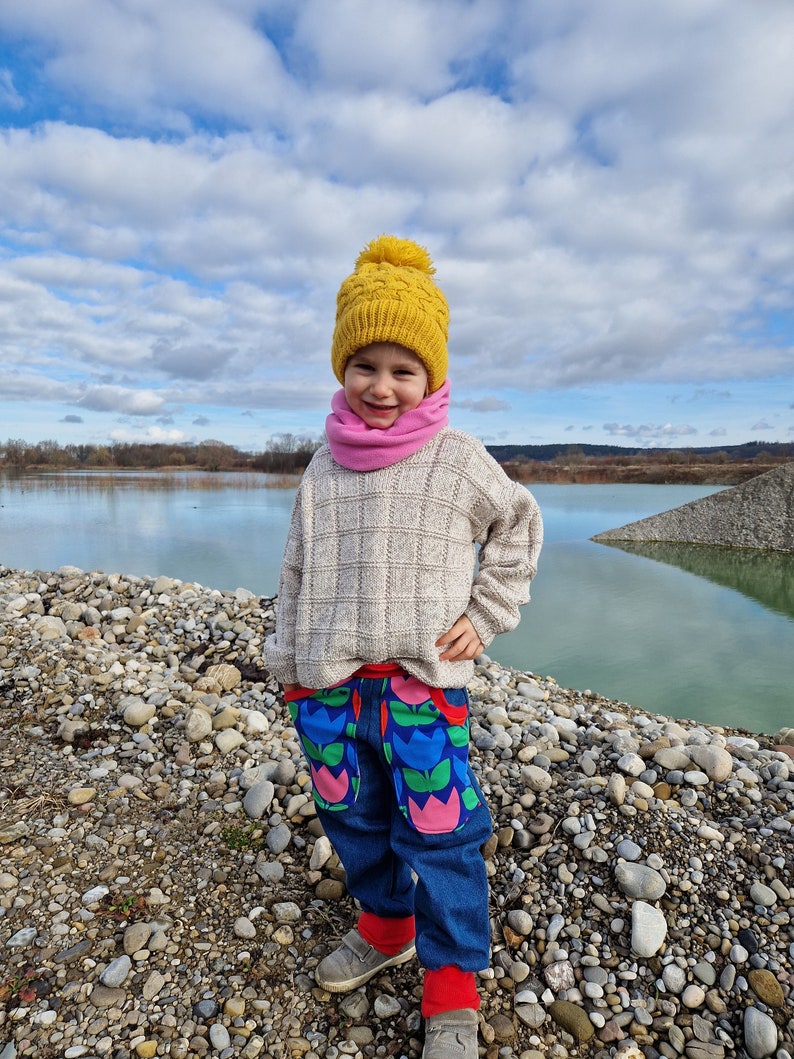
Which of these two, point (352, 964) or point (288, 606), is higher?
point (288, 606)

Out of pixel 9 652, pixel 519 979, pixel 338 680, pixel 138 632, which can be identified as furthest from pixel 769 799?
pixel 9 652

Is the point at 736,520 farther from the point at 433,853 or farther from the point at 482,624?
the point at 433,853

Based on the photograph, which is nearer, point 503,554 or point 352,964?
point 503,554

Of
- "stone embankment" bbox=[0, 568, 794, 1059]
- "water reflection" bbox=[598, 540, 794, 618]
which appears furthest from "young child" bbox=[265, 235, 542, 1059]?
"water reflection" bbox=[598, 540, 794, 618]

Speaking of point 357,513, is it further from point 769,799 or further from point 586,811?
point 769,799

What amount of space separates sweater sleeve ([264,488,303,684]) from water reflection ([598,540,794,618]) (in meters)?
→ 8.91

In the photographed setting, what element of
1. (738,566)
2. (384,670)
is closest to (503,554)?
(384,670)

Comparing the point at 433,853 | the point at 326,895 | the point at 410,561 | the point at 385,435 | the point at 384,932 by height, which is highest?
the point at 385,435

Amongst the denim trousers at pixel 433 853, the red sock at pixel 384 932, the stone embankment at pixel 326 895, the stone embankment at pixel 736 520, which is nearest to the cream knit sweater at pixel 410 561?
the denim trousers at pixel 433 853

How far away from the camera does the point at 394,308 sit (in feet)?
5.10

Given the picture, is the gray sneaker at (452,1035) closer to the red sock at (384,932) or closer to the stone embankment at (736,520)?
the red sock at (384,932)

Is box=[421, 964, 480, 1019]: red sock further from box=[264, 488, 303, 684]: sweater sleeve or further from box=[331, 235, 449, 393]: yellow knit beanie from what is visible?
box=[331, 235, 449, 393]: yellow knit beanie

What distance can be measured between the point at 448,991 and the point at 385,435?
1566mm

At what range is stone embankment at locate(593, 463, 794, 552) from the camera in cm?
1789
